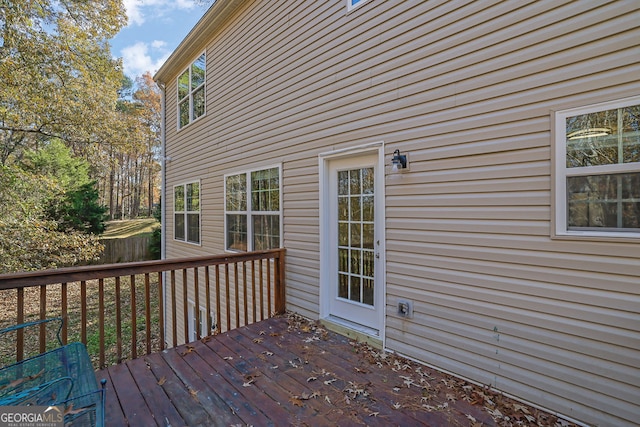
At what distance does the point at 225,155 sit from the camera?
5.78 metres

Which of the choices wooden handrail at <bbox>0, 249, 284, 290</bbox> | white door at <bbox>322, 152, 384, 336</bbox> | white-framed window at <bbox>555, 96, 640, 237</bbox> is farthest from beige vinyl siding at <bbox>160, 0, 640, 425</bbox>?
wooden handrail at <bbox>0, 249, 284, 290</bbox>

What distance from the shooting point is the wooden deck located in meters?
2.06

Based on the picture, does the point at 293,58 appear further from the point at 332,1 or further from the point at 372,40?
the point at 372,40

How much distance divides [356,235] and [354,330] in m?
1.08

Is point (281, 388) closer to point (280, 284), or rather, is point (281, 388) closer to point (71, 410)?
point (71, 410)

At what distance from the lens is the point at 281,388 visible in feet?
7.89

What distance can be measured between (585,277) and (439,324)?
114 centimetres

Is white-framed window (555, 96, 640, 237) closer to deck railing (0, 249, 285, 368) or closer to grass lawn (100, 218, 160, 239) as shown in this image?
deck railing (0, 249, 285, 368)

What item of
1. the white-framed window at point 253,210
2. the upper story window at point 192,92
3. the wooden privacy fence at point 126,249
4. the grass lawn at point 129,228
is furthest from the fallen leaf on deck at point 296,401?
the grass lawn at point 129,228

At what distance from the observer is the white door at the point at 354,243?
3.28m

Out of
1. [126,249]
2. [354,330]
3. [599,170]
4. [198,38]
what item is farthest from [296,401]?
[126,249]

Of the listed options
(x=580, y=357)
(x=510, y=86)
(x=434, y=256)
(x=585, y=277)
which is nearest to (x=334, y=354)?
(x=434, y=256)

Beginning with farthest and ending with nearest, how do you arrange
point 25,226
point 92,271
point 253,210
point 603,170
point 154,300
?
point 154,300 → point 25,226 → point 253,210 → point 92,271 → point 603,170

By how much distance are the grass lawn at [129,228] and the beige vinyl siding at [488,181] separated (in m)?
19.4
